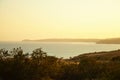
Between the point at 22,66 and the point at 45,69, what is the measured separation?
1885mm

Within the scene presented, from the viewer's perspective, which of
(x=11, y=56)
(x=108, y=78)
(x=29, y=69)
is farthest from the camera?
(x=11, y=56)

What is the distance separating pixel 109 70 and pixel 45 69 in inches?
192

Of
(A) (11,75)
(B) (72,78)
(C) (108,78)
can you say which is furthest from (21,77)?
(C) (108,78)

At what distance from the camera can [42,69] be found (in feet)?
80.4

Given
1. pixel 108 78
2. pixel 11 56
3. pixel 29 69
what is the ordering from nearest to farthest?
pixel 108 78 < pixel 29 69 < pixel 11 56

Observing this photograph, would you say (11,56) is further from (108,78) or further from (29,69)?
(108,78)

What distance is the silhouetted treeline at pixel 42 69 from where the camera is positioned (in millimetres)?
23234

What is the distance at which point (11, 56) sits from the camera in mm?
25375

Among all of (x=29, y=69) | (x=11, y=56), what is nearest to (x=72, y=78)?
(x=29, y=69)

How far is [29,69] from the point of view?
2370cm

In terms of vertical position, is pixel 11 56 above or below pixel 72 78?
above

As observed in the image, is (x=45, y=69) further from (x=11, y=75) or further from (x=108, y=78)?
(x=108, y=78)

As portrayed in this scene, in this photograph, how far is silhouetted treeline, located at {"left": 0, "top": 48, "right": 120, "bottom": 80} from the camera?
2323 cm

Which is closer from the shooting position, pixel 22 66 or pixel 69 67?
pixel 22 66
